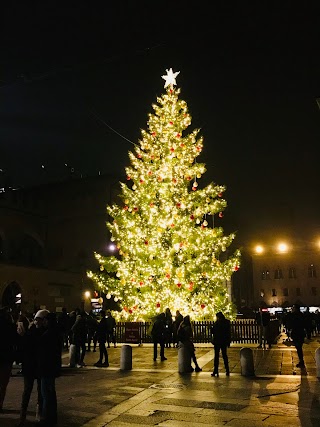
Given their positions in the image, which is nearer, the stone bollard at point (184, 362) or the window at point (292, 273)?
the stone bollard at point (184, 362)

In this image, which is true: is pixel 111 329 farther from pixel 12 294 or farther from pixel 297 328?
pixel 12 294

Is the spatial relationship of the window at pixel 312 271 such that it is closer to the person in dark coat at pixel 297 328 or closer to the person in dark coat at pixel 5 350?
the person in dark coat at pixel 297 328

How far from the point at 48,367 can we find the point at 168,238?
16.5 m

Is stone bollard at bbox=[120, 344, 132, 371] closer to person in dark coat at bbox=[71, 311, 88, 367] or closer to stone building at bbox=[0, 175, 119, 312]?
person in dark coat at bbox=[71, 311, 88, 367]

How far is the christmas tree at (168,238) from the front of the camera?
913 inches

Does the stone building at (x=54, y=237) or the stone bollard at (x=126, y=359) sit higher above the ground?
the stone building at (x=54, y=237)

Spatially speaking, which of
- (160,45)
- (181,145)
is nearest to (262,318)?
(181,145)

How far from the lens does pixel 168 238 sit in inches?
936

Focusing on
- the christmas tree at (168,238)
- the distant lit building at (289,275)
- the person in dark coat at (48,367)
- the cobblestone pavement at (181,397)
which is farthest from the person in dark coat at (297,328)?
the distant lit building at (289,275)

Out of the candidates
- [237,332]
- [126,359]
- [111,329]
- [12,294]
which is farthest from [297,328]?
[12,294]

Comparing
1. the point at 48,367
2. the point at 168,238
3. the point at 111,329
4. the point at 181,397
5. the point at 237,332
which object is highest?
the point at 168,238

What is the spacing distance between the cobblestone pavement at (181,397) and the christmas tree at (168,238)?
808 centimetres

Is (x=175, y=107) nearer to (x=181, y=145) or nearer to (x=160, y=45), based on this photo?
(x=181, y=145)

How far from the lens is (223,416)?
8.02 metres
